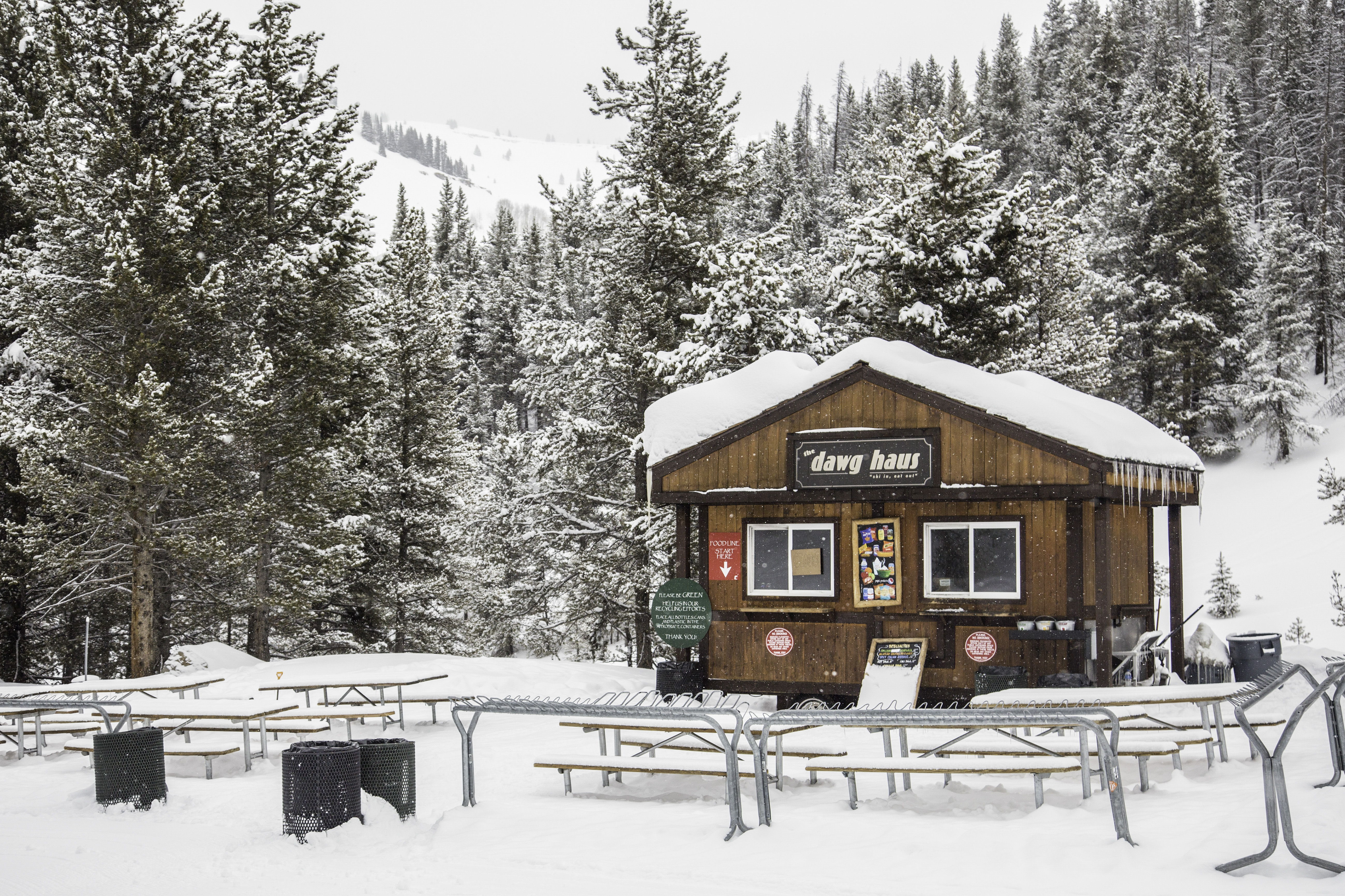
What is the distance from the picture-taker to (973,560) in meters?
14.2

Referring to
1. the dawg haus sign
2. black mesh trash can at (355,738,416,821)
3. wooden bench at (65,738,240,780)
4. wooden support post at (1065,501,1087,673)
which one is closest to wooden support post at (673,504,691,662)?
the dawg haus sign

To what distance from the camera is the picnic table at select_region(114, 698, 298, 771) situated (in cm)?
1059

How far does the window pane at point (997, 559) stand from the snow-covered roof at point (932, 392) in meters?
1.47

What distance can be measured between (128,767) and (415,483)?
56.7 feet

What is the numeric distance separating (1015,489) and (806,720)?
22.5 feet

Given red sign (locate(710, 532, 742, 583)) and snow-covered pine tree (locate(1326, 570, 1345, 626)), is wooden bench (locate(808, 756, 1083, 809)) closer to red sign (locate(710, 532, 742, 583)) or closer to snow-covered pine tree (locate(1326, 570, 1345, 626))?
red sign (locate(710, 532, 742, 583))

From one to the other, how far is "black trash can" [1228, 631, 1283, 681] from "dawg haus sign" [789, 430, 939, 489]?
4.28 metres

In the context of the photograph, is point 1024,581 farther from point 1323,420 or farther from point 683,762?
point 1323,420

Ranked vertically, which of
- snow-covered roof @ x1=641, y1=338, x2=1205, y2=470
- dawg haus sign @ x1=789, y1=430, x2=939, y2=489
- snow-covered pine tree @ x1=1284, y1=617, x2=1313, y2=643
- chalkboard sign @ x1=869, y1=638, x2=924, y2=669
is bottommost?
snow-covered pine tree @ x1=1284, y1=617, x2=1313, y2=643

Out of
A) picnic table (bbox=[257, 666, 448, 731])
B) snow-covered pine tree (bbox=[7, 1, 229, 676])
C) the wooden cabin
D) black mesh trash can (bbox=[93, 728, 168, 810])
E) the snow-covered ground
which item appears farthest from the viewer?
snow-covered pine tree (bbox=[7, 1, 229, 676])

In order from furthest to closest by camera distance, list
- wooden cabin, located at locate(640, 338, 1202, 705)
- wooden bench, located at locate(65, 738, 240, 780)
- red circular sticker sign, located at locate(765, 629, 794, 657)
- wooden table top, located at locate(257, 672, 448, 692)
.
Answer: red circular sticker sign, located at locate(765, 629, 794, 657)
wooden cabin, located at locate(640, 338, 1202, 705)
wooden table top, located at locate(257, 672, 448, 692)
wooden bench, located at locate(65, 738, 240, 780)

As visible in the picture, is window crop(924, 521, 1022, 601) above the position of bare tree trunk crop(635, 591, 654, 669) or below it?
above

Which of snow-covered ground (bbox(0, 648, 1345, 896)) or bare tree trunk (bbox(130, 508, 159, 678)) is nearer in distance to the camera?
snow-covered ground (bbox(0, 648, 1345, 896))

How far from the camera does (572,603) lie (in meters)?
25.8
